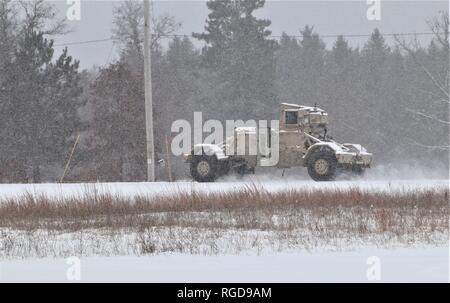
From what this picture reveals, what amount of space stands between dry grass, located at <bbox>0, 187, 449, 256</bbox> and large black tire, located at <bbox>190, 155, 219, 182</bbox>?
4.95 m

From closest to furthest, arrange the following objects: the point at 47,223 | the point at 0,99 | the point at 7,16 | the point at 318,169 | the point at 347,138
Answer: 1. the point at 47,223
2. the point at 318,169
3. the point at 0,99
4. the point at 7,16
5. the point at 347,138

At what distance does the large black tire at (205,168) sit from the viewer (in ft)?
70.1

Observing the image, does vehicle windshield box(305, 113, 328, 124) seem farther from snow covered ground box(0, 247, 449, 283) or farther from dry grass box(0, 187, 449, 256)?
snow covered ground box(0, 247, 449, 283)

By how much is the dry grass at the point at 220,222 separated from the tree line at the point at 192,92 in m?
12.4

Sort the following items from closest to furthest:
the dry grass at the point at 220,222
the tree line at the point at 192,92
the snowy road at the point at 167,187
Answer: the dry grass at the point at 220,222 < the snowy road at the point at 167,187 < the tree line at the point at 192,92

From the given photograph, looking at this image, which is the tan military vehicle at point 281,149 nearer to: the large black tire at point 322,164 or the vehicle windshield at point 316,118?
the vehicle windshield at point 316,118

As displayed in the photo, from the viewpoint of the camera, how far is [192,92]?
68.2 meters

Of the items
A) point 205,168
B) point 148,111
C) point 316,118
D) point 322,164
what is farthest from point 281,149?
point 148,111

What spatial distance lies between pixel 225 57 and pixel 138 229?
149 ft

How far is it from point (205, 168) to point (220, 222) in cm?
842

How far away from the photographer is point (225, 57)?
56844 millimetres

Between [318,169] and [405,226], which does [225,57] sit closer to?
[318,169]

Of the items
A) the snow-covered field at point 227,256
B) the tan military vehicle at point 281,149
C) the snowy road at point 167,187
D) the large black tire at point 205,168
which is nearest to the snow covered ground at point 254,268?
the snow-covered field at point 227,256

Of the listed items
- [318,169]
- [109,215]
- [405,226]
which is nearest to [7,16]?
[318,169]
